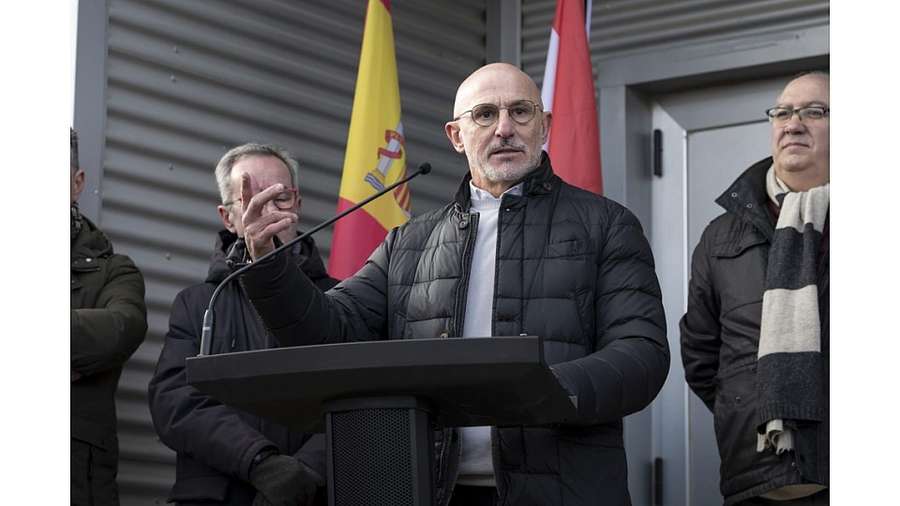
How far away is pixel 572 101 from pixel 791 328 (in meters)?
1.77

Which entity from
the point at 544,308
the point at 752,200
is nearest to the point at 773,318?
the point at 752,200

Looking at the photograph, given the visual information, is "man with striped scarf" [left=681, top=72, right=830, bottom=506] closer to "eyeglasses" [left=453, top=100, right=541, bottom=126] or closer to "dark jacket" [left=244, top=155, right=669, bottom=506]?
"dark jacket" [left=244, top=155, right=669, bottom=506]

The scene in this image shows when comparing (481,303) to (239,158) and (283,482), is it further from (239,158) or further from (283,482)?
(239,158)

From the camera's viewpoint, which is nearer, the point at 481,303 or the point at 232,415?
the point at 481,303

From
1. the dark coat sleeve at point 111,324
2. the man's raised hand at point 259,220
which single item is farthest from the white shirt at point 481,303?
the dark coat sleeve at point 111,324

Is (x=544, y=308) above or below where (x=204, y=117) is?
below

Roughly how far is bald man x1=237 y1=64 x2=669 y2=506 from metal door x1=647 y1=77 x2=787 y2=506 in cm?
259

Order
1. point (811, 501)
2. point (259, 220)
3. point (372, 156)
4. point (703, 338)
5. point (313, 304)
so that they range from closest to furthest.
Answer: point (259, 220)
point (313, 304)
point (811, 501)
point (703, 338)
point (372, 156)

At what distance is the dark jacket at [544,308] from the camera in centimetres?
378

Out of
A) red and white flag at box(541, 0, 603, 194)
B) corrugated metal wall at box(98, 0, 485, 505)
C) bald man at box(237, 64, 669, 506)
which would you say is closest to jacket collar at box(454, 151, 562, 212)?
bald man at box(237, 64, 669, 506)

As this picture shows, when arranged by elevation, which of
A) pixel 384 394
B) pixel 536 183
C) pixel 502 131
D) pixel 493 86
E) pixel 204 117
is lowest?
pixel 384 394

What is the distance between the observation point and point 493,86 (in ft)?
14.3
